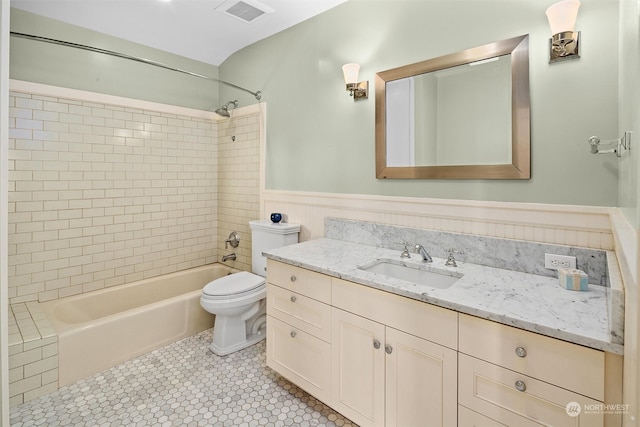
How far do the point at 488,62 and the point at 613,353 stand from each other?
1448 mm

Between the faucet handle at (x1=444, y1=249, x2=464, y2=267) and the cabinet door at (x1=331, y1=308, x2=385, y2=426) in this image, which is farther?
the faucet handle at (x1=444, y1=249, x2=464, y2=267)

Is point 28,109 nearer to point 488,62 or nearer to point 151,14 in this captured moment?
point 151,14

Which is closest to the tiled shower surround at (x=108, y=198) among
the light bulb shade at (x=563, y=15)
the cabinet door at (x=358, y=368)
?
the cabinet door at (x=358, y=368)

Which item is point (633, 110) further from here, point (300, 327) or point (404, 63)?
point (300, 327)

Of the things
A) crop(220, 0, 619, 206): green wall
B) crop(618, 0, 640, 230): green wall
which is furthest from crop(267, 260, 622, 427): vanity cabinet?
crop(220, 0, 619, 206): green wall

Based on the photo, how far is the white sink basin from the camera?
5.46 feet

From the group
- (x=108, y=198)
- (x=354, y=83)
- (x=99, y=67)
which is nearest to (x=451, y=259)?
(x=354, y=83)

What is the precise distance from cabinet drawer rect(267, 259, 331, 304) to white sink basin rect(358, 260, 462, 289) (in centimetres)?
24

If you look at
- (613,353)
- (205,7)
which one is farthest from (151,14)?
(613,353)

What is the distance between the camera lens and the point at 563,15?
4.56ft

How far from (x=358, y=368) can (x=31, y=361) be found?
6.60 feet

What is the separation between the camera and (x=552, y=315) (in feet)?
3.58

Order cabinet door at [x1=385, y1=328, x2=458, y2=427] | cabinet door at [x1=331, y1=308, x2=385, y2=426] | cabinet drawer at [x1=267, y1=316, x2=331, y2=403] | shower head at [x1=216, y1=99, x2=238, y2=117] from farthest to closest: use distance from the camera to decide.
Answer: shower head at [x1=216, y1=99, x2=238, y2=117] → cabinet drawer at [x1=267, y1=316, x2=331, y2=403] → cabinet door at [x1=331, y1=308, x2=385, y2=426] → cabinet door at [x1=385, y1=328, x2=458, y2=427]

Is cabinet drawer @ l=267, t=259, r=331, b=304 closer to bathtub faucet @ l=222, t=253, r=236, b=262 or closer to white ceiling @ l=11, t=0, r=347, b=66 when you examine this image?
bathtub faucet @ l=222, t=253, r=236, b=262
